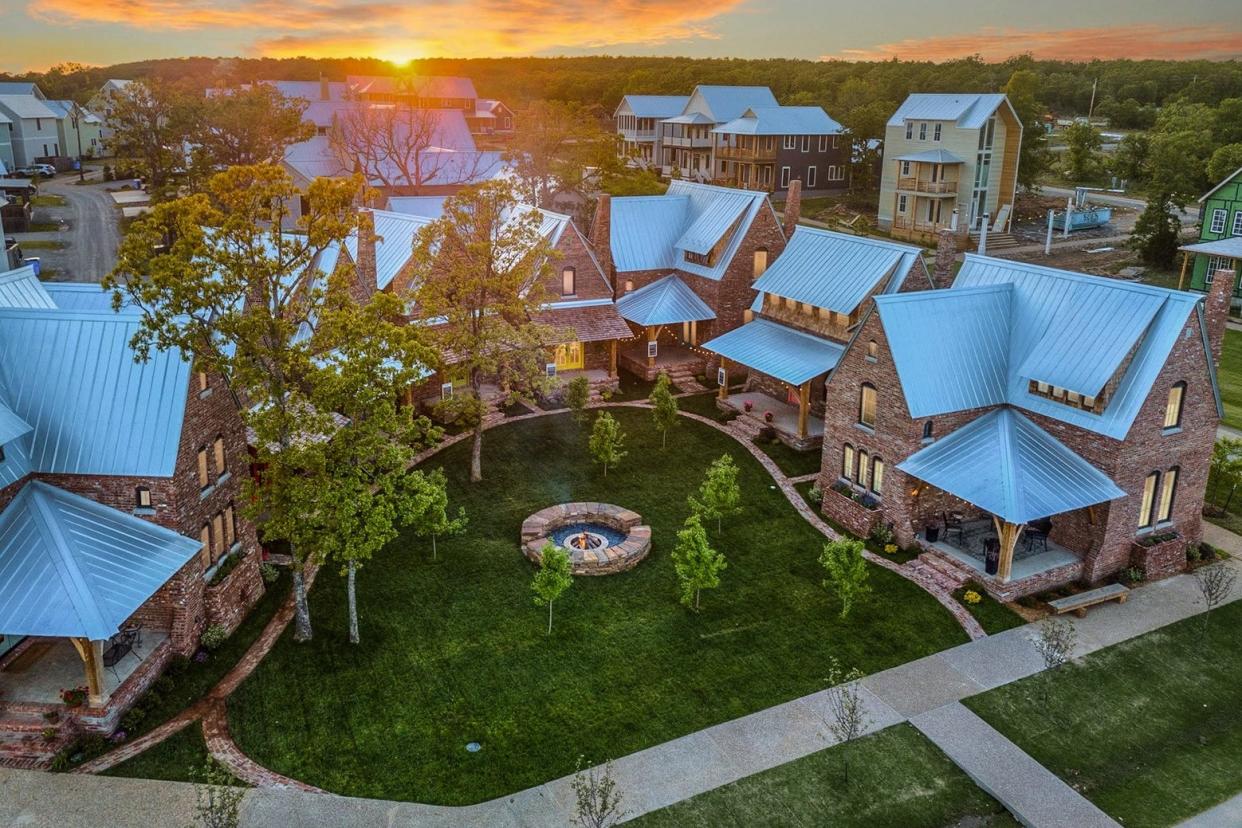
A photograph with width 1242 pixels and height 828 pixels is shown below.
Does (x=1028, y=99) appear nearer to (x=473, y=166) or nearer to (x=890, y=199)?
(x=890, y=199)

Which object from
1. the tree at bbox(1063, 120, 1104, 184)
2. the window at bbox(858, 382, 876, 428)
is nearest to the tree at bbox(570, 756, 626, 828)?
the window at bbox(858, 382, 876, 428)

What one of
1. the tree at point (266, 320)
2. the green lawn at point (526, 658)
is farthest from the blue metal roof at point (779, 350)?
the tree at point (266, 320)

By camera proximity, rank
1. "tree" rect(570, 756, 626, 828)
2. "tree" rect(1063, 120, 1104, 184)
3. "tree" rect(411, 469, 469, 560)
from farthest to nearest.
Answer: "tree" rect(1063, 120, 1104, 184) → "tree" rect(411, 469, 469, 560) → "tree" rect(570, 756, 626, 828)

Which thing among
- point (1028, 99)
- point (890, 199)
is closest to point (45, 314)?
point (890, 199)

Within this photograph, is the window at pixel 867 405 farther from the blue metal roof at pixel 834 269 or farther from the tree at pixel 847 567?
the blue metal roof at pixel 834 269

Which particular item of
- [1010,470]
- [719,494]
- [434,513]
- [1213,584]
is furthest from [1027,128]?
[434,513]

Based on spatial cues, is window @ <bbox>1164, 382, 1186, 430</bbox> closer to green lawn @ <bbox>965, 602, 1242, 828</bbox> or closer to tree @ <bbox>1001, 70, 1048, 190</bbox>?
green lawn @ <bbox>965, 602, 1242, 828</bbox>

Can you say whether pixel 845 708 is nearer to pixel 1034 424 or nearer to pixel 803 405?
pixel 1034 424
